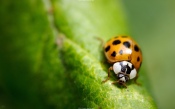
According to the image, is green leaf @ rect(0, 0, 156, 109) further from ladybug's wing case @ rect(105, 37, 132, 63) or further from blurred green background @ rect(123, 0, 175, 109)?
blurred green background @ rect(123, 0, 175, 109)

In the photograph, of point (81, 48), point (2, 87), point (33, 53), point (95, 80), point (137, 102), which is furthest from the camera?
point (2, 87)

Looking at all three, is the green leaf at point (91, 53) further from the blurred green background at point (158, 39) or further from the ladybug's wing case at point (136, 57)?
the blurred green background at point (158, 39)

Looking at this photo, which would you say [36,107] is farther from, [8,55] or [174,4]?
[174,4]

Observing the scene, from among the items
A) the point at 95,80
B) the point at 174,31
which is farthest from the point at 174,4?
the point at 95,80

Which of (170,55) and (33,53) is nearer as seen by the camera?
(33,53)

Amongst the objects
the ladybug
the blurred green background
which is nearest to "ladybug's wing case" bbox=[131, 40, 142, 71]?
the ladybug
